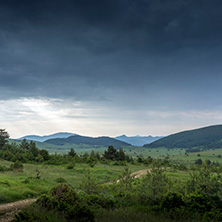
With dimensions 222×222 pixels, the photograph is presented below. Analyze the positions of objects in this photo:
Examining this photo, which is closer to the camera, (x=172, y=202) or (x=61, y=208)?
(x=61, y=208)

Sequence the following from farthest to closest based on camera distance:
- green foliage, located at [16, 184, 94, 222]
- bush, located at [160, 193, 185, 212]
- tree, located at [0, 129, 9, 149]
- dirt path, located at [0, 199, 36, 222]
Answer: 1. tree, located at [0, 129, 9, 149]
2. dirt path, located at [0, 199, 36, 222]
3. bush, located at [160, 193, 185, 212]
4. green foliage, located at [16, 184, 94, 222]

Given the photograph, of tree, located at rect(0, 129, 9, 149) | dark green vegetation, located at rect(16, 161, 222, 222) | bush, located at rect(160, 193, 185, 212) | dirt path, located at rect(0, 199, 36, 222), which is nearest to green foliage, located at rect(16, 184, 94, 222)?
dark green vegetation, located at rect(16, 161, 222, 222)

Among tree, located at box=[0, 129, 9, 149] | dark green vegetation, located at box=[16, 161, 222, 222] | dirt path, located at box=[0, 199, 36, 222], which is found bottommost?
dirt path, located at box=[0, 199, 36, 222]

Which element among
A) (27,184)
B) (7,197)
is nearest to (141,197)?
(7,197)

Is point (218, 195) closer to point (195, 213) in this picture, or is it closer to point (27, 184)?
point (195, 213)

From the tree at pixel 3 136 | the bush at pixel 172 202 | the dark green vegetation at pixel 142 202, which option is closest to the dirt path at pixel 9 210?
the dark green vegetation at pixel 142 202

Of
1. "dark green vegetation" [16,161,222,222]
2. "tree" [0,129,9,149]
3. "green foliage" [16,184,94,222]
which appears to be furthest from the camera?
"tree" [0,129,9,149]

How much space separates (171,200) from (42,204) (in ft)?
25.3

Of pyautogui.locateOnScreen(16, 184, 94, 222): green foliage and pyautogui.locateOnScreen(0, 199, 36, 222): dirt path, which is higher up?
pyautogui.locateOnScreen(16, 184, 94, 222): green foliage

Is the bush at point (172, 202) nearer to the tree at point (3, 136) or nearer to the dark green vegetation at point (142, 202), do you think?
the dark green vegetation at point (142, 202)

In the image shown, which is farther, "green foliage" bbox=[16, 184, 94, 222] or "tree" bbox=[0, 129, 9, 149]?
"tree" bbox=[0, 129, 9, 149]

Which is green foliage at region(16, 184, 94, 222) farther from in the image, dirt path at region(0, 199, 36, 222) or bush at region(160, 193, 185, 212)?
bush at region(160, 193, 185, 212)

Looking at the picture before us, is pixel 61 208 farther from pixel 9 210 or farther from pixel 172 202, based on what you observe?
pixel 172 202

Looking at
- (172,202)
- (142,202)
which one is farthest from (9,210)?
(172,202)
